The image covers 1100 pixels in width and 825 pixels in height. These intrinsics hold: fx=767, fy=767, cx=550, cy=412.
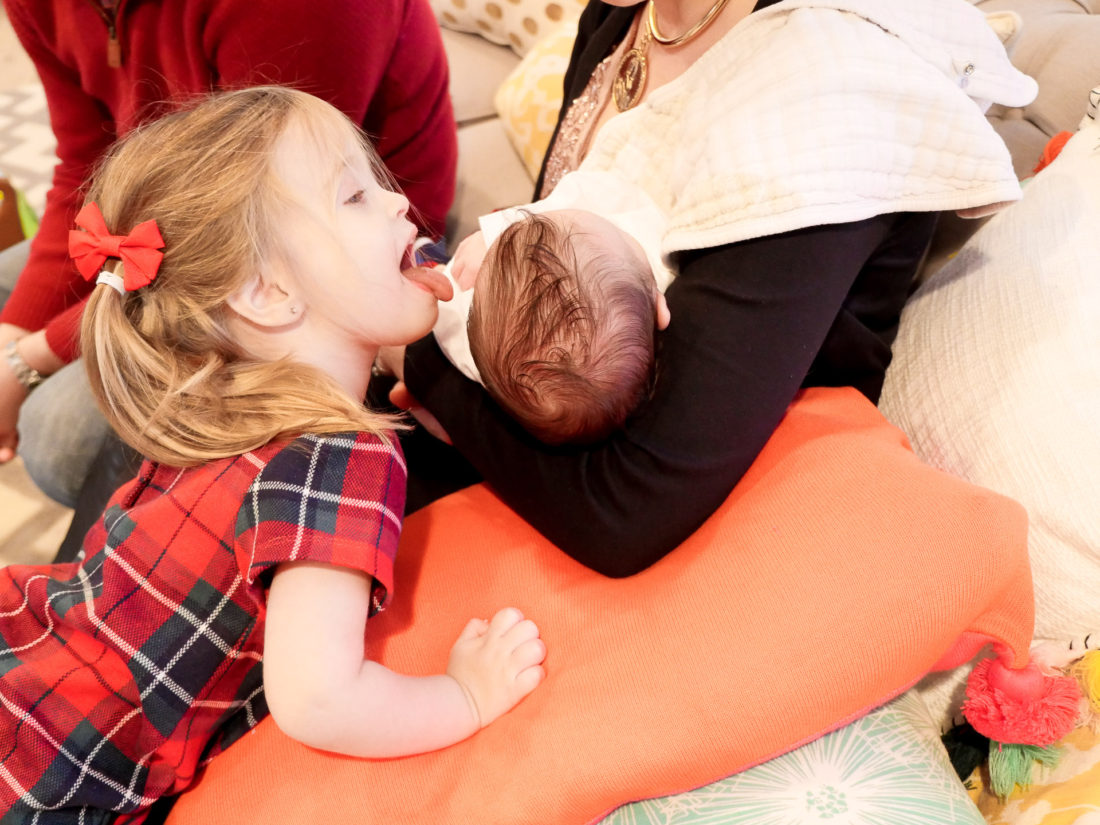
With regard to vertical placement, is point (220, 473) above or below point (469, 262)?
below

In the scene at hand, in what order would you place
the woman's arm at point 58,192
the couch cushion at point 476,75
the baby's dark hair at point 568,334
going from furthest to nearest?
1. the couch cushion at point 476,75
2. the woman's arm at point 58,192
3. the baby's dark hair at point 568,334

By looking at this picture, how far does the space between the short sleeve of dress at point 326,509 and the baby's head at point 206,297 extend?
1.4 inches

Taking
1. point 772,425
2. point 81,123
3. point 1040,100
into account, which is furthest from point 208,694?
point 1040,100

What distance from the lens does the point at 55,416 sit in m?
1.30

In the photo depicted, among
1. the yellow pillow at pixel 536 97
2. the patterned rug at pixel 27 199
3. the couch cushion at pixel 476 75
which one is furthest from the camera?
the couch cushion at pixel 476 75

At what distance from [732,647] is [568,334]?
345 millimetres

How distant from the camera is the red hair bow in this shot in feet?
2.77

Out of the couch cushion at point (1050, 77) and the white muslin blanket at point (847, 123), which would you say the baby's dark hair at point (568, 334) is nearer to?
the white muslin blanket at point (847, 123)

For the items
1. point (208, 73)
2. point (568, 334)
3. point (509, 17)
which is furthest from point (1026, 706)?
point (509, 17)

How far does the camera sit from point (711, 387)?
741 millimetres

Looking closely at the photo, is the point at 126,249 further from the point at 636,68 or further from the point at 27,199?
the point at 27,199

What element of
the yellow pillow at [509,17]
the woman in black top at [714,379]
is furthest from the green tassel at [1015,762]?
the yellow pillow at [509,17]

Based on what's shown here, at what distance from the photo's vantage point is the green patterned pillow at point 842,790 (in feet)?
2.23

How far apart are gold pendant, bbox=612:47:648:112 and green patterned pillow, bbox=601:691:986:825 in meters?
0.81
